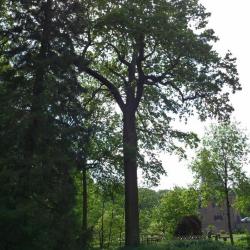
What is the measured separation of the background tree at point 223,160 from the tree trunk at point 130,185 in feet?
46.0

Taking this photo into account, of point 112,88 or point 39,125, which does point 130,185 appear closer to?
point 112,88

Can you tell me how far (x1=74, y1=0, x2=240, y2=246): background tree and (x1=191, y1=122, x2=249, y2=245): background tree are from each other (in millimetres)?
11584

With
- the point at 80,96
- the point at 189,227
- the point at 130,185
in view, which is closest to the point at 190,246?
the point at 130,185

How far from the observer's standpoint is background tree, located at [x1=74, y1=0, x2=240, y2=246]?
22.5 meters

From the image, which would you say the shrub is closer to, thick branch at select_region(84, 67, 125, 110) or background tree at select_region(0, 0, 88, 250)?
thick branch at select_region(84, 67, 125, 110)

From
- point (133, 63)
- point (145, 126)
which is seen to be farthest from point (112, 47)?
point (145, 126)

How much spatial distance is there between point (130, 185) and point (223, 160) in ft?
51.2

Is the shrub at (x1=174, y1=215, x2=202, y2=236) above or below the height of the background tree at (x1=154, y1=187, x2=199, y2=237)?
below

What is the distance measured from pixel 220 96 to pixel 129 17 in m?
7.04

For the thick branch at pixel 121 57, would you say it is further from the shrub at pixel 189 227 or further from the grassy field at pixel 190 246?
the shrub at pixel 189 227

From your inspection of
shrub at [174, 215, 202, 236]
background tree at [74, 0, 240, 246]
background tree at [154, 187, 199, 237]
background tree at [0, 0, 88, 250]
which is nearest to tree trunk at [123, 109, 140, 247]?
background tree at [74, 0, 240, 246]

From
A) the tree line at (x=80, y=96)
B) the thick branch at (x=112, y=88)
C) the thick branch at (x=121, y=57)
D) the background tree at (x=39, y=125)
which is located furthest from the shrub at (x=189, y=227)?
the background tree at (x=39, y=125)

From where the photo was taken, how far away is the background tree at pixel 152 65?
888 inches

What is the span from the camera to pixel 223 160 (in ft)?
126
